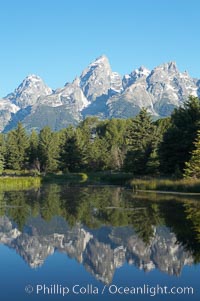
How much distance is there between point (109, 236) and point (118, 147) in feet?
349

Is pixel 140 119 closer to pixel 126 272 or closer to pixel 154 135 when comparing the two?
pixel 154 135

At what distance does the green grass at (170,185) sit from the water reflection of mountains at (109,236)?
13388 mm

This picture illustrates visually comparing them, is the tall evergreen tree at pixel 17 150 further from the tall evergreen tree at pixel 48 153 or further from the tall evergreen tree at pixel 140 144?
the tall evergreen tree at pixel 140 144

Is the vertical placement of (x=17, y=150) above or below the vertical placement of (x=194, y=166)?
above

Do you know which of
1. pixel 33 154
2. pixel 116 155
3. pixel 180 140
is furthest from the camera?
pixel 33 154

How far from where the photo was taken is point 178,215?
2716cm

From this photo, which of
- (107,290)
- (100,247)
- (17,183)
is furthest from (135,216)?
(17,183)

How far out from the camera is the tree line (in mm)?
58250

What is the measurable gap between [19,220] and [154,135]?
170 feet

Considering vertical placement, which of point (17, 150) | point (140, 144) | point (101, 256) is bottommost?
point (101, 256)

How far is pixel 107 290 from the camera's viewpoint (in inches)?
488

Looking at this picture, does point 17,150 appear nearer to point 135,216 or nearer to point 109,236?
point 135,216

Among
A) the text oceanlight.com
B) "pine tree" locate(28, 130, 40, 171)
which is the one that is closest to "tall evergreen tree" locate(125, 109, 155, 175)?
"pine tree" locate(28, 130, 40, 171)

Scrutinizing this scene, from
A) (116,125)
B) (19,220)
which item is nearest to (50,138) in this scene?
(116,125)
